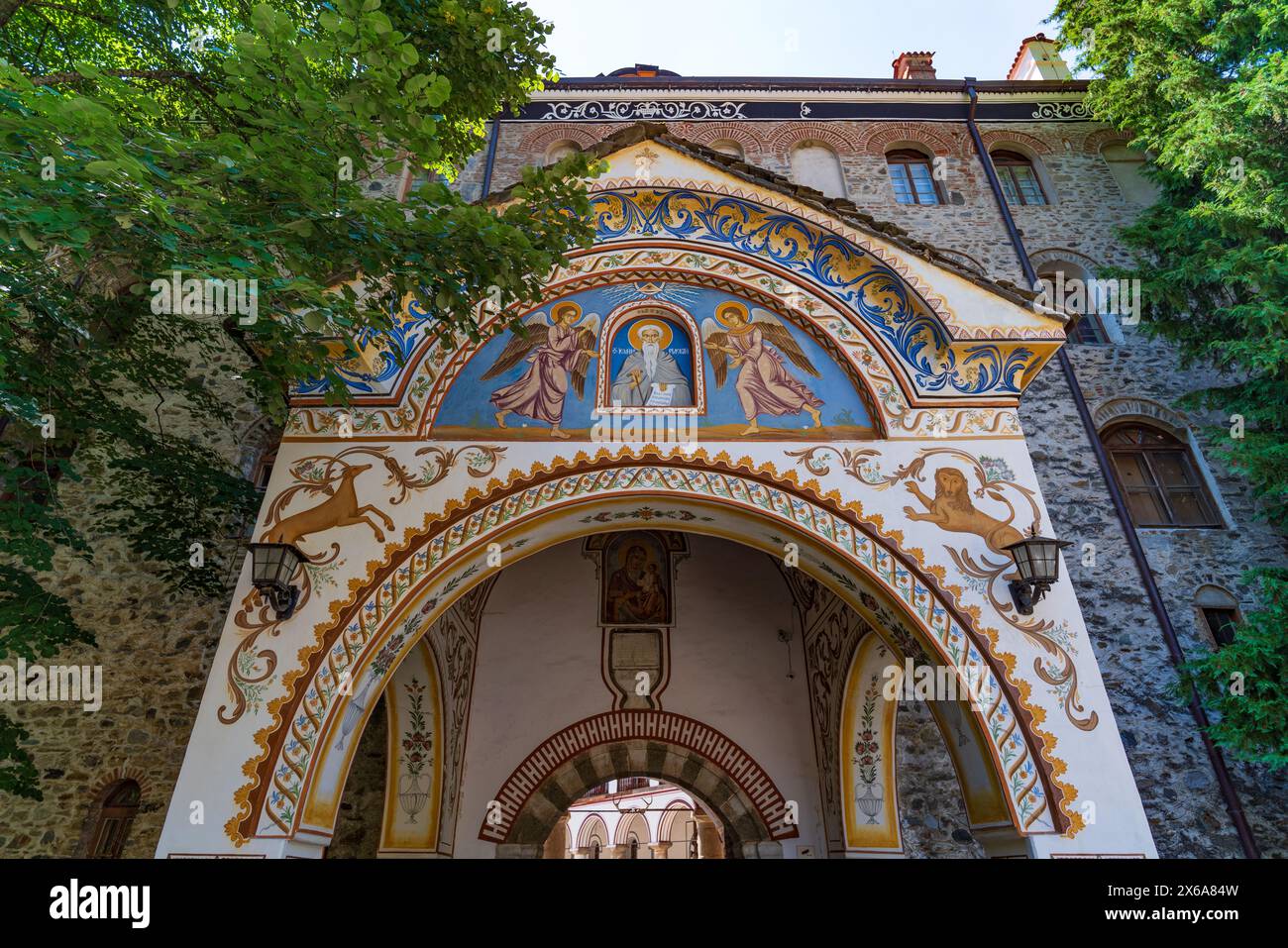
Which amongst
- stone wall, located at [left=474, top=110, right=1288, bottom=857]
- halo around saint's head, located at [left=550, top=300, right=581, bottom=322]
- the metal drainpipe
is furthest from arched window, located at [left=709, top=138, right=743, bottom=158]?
halo around saint's head, located at [left=550, top=300, right=581, bottom=322]

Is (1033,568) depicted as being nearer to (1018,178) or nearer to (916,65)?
(1018,178)

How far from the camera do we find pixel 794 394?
5.09 meters

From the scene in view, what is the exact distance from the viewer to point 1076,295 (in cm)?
931

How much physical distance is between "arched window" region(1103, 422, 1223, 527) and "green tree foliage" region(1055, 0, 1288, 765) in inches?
21.6

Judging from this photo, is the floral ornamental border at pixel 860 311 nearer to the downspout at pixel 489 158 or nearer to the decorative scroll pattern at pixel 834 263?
the decorative scroll pattern at pixel 834 263

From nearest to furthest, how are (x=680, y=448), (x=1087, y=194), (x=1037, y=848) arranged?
(x=1037, y=848) → (x=680, y=448) → (x=1087, y=194)

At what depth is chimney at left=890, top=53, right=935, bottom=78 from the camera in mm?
11781

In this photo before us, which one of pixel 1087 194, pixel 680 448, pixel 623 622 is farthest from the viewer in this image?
pixel 1087 194

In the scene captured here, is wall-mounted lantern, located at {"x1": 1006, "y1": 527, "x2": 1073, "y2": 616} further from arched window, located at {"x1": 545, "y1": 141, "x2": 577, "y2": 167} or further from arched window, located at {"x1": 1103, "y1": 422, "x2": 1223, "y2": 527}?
arched window, located at {"x1": 545, "y1": 141, "x2": 577, "y2": 167}
